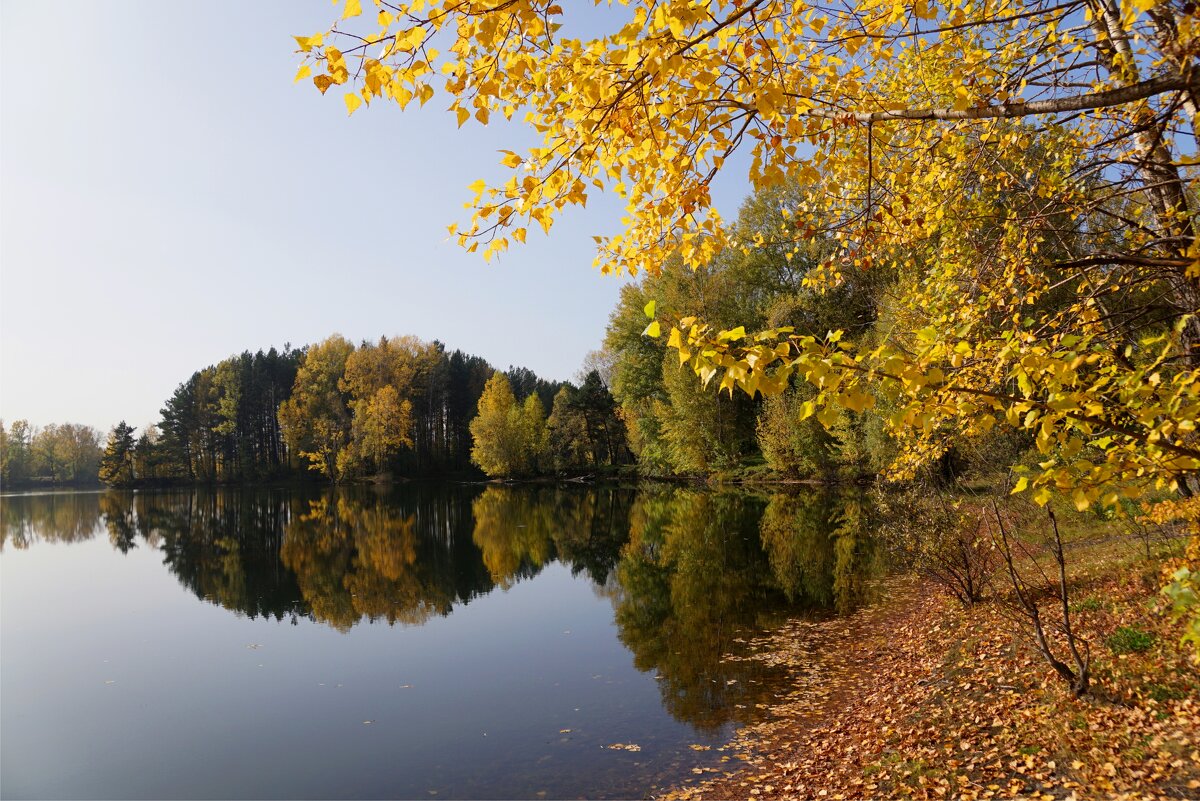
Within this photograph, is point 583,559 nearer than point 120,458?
Yes

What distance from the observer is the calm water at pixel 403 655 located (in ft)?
24.0

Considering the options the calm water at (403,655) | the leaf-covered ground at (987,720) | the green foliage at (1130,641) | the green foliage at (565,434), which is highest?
the green foliage at (565,434)

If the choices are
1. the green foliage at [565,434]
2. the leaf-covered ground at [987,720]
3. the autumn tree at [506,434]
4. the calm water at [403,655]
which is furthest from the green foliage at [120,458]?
the leaf-covered ground at [987,720]

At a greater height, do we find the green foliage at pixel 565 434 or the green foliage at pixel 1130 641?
the green foliage at pixel 565 434

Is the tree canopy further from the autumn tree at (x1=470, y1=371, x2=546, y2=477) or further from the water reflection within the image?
the autumn tree at (x1=470, y1=371, x2=546, y2=477)

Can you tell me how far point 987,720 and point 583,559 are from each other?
14.0 meters

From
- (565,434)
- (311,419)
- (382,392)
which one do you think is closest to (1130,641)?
(565,434)

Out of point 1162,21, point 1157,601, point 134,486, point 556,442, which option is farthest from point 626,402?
point 134,486

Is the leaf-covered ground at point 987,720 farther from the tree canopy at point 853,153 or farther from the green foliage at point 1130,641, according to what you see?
the tree canopy at point 853,153

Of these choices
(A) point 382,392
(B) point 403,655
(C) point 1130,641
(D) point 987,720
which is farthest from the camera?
(A) point 382,392

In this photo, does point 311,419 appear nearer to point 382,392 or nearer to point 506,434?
point 382,392

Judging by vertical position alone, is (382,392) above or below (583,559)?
above

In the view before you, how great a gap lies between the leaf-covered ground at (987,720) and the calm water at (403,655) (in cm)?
79

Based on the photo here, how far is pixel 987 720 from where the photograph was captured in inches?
233
